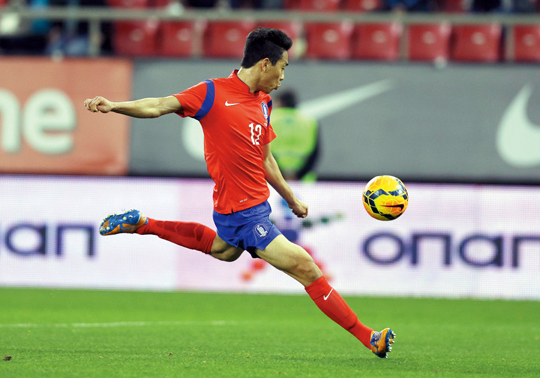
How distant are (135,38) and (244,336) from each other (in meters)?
6.70

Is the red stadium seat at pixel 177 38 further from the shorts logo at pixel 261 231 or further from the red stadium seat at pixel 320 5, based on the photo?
the shorts logo at pixel 261 231

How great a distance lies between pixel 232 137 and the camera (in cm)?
516

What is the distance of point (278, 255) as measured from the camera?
5004 mm

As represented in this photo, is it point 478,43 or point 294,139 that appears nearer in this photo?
point 294,139

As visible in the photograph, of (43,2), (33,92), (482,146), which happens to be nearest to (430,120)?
(482,146)

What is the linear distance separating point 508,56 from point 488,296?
135 inches

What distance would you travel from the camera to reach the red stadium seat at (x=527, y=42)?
1141 cm

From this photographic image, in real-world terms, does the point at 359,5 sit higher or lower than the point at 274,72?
higher

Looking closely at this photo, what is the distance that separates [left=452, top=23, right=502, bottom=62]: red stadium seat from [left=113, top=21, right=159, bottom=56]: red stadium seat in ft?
14.7

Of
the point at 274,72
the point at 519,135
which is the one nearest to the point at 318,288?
the point at 274,72

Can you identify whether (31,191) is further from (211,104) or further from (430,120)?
(211,104)

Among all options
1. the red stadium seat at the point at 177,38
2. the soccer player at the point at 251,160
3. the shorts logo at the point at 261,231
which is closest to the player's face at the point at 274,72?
the soccer player at the point at 251,160

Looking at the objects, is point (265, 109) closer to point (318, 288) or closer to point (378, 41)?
point (318, 288)

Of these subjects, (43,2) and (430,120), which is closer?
(430,120)
